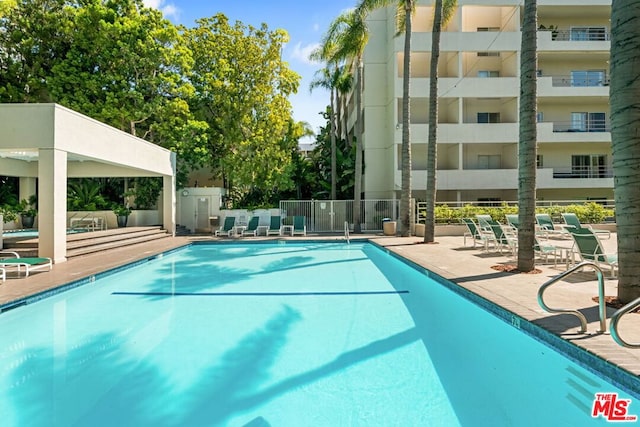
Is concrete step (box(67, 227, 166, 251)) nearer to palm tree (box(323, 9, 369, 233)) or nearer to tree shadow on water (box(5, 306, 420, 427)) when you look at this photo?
tree shadow on water (box(5, 306, 420, 427))

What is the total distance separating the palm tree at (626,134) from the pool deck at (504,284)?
0.78 m

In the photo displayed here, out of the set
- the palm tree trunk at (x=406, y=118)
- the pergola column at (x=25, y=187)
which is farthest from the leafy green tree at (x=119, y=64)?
the palm tree trunk at (x=406, y=118)

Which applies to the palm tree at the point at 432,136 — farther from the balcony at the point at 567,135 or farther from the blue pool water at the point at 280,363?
the balcony at the point at 567,135

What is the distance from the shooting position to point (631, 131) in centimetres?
571

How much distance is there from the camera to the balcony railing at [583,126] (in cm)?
2698

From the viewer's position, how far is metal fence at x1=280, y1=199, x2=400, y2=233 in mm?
23875

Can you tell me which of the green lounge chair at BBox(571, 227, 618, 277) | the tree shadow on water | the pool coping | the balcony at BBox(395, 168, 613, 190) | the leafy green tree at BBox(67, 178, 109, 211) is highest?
the balcony at BBox(395, 168, 613, 190)

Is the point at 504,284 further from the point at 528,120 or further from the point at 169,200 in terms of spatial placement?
the point at 169,200

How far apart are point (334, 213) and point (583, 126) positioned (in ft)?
62.5

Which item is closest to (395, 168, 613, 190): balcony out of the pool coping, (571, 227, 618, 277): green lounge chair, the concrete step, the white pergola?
the pool coping

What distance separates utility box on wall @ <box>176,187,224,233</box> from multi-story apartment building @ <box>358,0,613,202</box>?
10259 mm

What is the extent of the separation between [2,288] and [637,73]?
11923mm

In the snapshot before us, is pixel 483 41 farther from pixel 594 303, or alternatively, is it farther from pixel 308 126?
pixel 594 303

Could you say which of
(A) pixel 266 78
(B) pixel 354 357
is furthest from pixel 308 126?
(B) pixel 354 357
